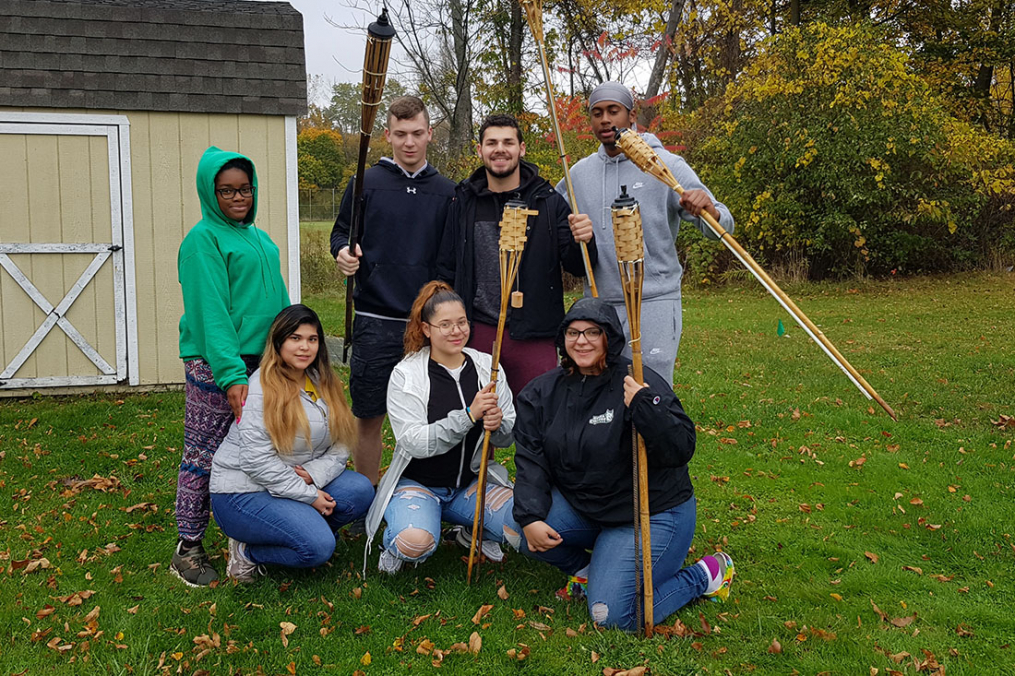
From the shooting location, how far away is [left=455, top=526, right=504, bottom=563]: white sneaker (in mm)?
4113

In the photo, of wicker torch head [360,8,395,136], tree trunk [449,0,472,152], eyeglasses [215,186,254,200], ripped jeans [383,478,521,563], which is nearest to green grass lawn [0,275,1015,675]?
ripped jeans [383,478,521,563]

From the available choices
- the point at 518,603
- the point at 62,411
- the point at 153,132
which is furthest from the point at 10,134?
the point at 518,603

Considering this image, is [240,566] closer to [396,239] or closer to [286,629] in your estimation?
[286,629]

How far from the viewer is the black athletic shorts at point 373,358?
435cm

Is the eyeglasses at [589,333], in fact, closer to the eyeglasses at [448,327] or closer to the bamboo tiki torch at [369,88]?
the eyeglasses at [448,327]

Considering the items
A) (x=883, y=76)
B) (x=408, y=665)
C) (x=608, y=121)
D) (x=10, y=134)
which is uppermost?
(x=883, y=76)

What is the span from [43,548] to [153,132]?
4573mm

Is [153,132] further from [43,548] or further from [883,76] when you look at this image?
[883,76]

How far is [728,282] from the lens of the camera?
652 inches

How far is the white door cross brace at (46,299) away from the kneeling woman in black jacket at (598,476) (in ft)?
18.3

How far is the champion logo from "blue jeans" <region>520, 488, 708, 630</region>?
0.38 meters

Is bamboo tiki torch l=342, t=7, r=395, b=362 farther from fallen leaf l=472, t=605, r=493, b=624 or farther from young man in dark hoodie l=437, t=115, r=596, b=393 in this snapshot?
fallen leaf l=472, t=605, r=493, b=624

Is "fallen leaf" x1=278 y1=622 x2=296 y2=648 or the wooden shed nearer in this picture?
"fallen leaf" x1=278 y1=622 x2=296 y2=648

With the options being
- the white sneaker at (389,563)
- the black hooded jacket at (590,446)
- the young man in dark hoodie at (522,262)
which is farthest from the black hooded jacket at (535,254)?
the white sneaker at (389,563)
